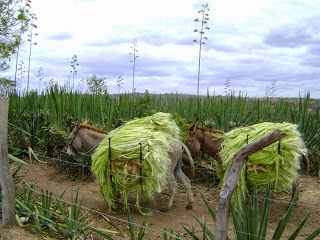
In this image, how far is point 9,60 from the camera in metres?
19.8

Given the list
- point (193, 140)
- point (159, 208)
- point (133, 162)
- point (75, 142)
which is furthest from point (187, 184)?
point (75, 142)

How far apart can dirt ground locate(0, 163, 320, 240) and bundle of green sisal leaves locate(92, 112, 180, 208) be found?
0.40 meters

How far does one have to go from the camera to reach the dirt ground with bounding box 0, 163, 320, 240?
5.36m

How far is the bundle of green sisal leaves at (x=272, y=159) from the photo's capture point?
5746 mm

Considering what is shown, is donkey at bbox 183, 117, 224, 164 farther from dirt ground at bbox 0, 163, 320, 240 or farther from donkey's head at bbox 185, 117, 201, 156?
dirt ground at bbox 0, 163, 320, 240

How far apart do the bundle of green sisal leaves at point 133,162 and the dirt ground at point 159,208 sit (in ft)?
1.30

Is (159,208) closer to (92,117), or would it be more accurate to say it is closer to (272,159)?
(272,159)

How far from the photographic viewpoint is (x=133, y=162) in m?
5.44

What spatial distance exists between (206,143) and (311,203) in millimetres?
2315

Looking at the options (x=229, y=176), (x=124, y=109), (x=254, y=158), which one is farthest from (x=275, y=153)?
(x=124, y=109)

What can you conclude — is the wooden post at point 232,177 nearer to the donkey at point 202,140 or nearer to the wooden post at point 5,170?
the wooden post at point 5,170

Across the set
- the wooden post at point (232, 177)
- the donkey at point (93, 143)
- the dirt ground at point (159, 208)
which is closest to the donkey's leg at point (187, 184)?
the donkey at point (93, 143)

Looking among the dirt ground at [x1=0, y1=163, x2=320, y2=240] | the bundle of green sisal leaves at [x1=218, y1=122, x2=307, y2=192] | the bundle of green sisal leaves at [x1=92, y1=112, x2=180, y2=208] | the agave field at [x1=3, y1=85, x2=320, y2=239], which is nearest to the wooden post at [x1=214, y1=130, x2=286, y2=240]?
the dirt ground at [x1=0, y1=163, x2=320, y2=240]

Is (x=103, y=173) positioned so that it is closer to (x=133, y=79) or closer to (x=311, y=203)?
(x=311, y=203)
